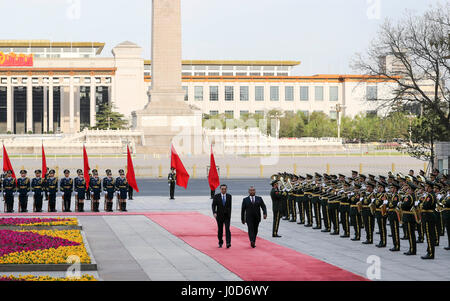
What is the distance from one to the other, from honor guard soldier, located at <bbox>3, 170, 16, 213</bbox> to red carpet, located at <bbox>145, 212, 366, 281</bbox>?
6634 millimetres

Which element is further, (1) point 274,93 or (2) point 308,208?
(1) point 274,93

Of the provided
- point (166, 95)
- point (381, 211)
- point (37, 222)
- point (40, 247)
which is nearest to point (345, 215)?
point (381, 211)

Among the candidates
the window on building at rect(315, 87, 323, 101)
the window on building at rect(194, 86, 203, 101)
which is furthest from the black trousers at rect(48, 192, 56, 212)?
the window on building at rect(315, 87, 323, 101)

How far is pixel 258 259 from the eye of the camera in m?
16.9

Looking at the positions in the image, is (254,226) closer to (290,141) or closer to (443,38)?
(443,38)

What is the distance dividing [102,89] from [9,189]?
408 feet

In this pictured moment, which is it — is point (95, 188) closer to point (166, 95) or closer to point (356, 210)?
point (356, 210)

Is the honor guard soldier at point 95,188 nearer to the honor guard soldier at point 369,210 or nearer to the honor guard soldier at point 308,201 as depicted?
the honor guard soldier at point 308,201

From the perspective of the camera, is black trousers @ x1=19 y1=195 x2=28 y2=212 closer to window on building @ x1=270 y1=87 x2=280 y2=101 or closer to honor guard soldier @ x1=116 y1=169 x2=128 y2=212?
honor guard soldier @ x1=116 y1=169 x2=128 y2=212

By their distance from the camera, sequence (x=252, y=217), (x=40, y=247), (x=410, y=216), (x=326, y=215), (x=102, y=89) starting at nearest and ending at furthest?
(x=40, y=247)
(x=410, y=216)
(x=252, y=217)
(x=326, y=215)
(x=102, y=89)

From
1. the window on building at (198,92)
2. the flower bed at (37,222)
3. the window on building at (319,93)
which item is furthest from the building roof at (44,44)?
the flower bed at (37,222)

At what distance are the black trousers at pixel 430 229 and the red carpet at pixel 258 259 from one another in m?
2.58

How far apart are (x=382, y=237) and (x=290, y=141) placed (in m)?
71.0
